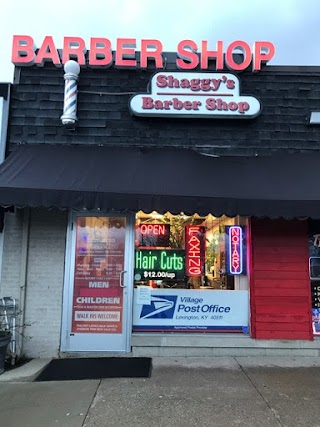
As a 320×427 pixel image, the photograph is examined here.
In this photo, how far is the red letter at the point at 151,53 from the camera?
6.74m

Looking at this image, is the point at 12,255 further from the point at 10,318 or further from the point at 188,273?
the point at 188,273

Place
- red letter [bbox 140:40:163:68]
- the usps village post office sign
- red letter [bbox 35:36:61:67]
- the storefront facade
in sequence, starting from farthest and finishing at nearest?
red letter [bbox 140:40:163:68]
red letter [bbox 35:36:61:67]
the usps village post office sign
the storefront facade

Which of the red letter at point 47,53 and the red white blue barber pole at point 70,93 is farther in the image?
the red letter at point 47,53

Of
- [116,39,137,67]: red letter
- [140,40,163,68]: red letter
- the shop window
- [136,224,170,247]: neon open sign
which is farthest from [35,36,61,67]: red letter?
[136,224,170,247]: neon open sign

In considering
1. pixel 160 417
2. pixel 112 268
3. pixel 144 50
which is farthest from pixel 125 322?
pixel 144 50

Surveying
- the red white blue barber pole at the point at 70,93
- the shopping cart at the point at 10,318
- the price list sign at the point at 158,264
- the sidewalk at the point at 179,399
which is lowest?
the sidewalk at the point at 179,399

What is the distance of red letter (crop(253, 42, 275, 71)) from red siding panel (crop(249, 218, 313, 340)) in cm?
262

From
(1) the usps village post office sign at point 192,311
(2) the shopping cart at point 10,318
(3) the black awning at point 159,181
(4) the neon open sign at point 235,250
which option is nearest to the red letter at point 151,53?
(3) the black awning at point 159,181

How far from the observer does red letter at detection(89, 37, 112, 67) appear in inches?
264

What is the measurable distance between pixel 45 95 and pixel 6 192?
7.16 feet

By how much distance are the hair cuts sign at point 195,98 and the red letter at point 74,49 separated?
1.16 metres

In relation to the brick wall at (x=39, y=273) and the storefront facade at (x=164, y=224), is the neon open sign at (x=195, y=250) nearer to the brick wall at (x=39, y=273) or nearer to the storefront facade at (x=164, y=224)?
the storefront facade at (x=164, y=224)

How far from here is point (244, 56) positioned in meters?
6.82

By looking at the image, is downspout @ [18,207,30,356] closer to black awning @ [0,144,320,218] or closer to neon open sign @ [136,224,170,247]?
black awning @ [0,144,320,218]
